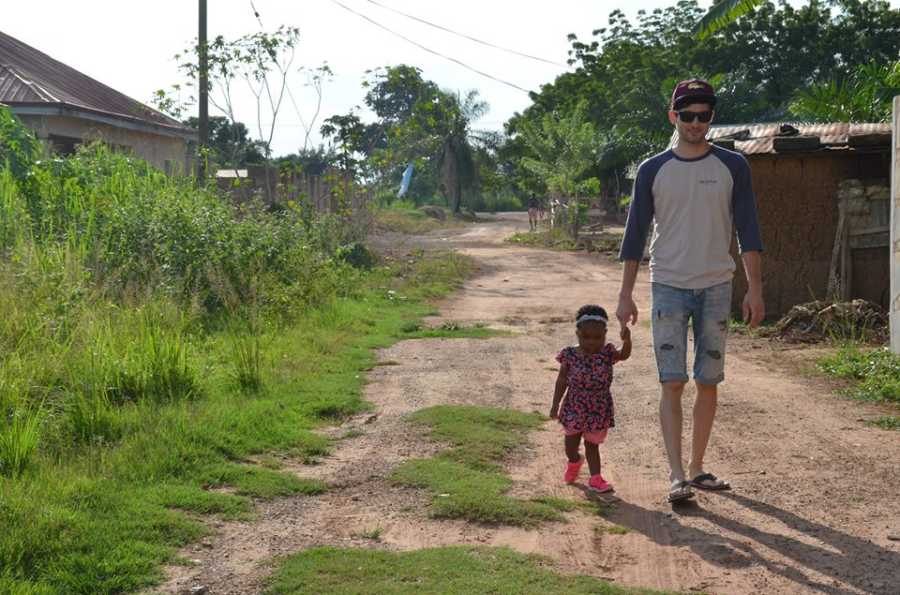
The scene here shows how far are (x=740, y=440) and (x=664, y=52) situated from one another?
37.8m

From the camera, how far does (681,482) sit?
5.47 meters

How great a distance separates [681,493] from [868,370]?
4463mm

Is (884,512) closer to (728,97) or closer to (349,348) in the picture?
(349,348)

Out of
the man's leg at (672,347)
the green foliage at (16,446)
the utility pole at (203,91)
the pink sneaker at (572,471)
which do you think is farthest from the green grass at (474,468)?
the utility pole at (203,91)

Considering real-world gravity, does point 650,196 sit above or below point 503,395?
above

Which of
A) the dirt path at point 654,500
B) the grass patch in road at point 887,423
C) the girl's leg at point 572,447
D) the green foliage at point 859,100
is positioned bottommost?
the dirt path at point 654,500

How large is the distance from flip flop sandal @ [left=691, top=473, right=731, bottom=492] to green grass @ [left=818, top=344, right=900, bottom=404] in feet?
10.4

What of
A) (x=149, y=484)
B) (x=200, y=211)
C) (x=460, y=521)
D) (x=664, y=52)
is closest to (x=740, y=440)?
(x=460, y=521)

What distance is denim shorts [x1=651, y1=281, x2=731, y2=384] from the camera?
5594 mm

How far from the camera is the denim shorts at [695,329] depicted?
5594mm

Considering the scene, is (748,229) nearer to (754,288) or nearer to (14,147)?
(754,288)

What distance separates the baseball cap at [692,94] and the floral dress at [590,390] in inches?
49.9

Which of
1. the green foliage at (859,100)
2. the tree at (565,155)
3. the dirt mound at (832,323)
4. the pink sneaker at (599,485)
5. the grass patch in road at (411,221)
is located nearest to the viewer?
the pink sneaker at (599,485)

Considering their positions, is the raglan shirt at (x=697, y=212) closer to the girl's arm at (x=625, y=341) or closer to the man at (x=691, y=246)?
the man at (x=691, y=246)
